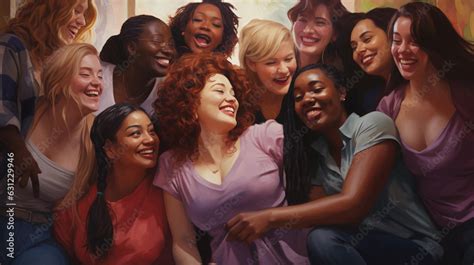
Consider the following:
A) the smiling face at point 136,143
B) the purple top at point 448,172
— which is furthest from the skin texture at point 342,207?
the smiling face at point 136,143

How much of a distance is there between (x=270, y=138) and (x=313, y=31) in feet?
1.61

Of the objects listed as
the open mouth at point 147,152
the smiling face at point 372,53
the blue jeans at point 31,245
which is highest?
the smiling face at point 372,53

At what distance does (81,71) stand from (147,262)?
847mm

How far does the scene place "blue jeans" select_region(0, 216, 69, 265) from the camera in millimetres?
2594

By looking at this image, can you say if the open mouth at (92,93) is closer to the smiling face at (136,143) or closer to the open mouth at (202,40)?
the smiling face at (136,143)

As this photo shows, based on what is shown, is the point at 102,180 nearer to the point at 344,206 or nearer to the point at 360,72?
the point at 344,206

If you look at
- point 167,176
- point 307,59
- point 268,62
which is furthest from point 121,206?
point 307,59

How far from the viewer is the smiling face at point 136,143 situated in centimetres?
263

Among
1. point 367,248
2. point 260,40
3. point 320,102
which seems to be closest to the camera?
point 367,248

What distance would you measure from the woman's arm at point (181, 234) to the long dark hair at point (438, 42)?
996 millimetres

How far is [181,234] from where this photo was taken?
2.58 metres

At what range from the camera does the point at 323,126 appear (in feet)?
8.50

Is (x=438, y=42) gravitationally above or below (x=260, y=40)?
above

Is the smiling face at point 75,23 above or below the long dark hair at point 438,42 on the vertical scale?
below
